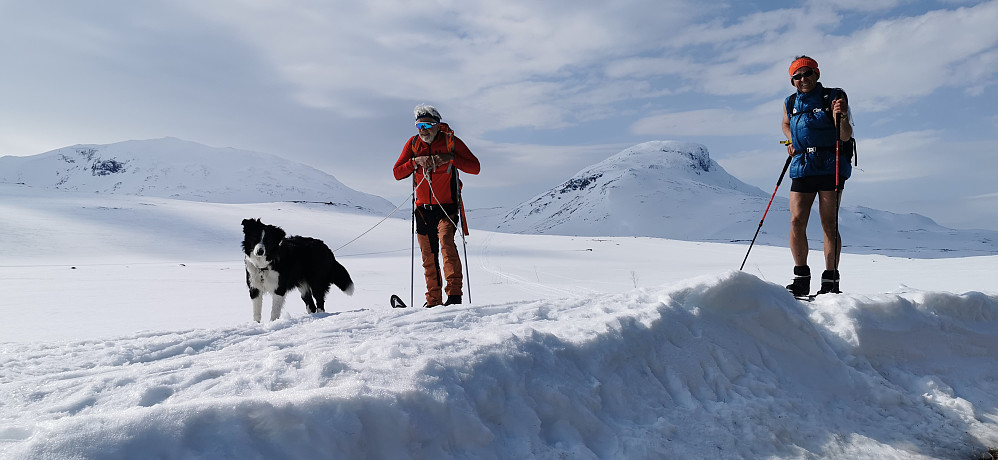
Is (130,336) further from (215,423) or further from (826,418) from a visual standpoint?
(826,418)

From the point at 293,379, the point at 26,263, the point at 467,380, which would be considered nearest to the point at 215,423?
the point at 293,379

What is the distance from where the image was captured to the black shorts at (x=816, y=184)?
518 centimetres

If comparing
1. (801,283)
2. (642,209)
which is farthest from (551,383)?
(642,209)

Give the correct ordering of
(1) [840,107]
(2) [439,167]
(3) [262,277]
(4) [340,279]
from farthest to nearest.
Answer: (4) [340,279] → (2) [439,167] → (3) [262,277] → (1) [840,107]

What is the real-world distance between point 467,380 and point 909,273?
12985mm

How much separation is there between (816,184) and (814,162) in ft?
0.78

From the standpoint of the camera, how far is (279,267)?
5.56m

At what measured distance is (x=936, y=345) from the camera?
388 centimetres

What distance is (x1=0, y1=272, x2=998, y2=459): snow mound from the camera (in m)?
1.84

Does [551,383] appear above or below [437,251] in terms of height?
below

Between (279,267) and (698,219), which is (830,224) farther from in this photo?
(698,219)

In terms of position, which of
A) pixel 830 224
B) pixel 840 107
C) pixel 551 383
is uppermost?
pixel 840 107

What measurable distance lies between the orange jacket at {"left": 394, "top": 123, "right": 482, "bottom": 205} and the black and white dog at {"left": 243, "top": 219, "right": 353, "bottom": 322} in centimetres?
151

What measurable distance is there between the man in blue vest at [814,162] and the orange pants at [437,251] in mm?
3598
